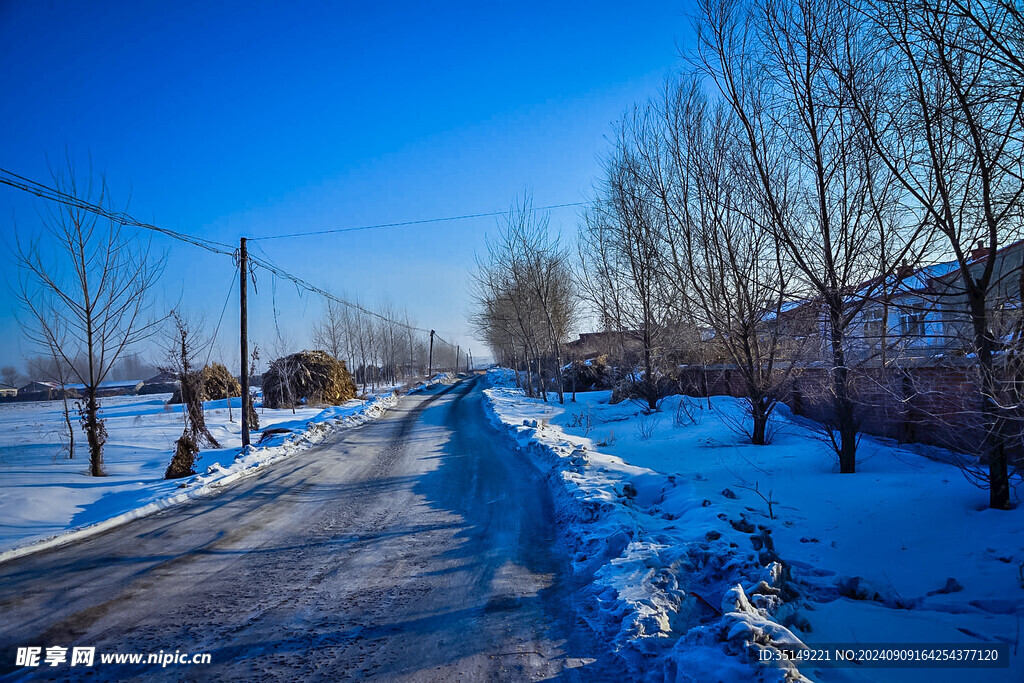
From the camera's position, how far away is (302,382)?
3036 centimetres

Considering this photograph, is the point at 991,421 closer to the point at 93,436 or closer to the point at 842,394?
the point at 842,394

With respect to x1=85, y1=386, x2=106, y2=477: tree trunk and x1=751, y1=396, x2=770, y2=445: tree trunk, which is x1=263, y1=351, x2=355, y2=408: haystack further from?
x1=751, y1=396, x2=770, y2=445: tree trunk

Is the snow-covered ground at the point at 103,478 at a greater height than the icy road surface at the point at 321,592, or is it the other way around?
the snow-covered ground at the point at 103,478

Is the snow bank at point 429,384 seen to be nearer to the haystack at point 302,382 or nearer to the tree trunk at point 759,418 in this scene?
the haystack at point 302,382

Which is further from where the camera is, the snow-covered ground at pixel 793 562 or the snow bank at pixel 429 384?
the snow bank at pixel 429 384

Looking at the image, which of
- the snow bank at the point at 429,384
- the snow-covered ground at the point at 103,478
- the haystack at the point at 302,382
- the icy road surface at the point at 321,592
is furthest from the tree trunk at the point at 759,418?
the snow bank at the point at 429,384

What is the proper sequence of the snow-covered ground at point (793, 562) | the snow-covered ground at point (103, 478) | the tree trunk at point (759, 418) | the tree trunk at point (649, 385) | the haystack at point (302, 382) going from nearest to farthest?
the snow-covered ground at point (793, 562) → the snow-covered ground at point (103, 478) → the tree trunk at point (759, 418) → the tree trunk at point (649, 385) → the haystack at point (302, 382)

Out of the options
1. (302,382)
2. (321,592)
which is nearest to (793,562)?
(321,592)

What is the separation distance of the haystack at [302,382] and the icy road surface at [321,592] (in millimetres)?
22761

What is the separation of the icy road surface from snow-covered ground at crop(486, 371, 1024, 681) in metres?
0.50

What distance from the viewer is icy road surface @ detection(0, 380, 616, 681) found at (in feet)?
11.3

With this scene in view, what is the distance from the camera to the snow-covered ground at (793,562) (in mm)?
3361

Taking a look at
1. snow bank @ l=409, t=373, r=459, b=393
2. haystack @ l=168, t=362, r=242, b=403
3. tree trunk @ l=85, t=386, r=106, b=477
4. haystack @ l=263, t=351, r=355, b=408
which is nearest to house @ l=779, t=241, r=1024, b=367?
tree trunk @ l=85, t=386, r=106, b=477

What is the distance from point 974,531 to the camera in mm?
4730
